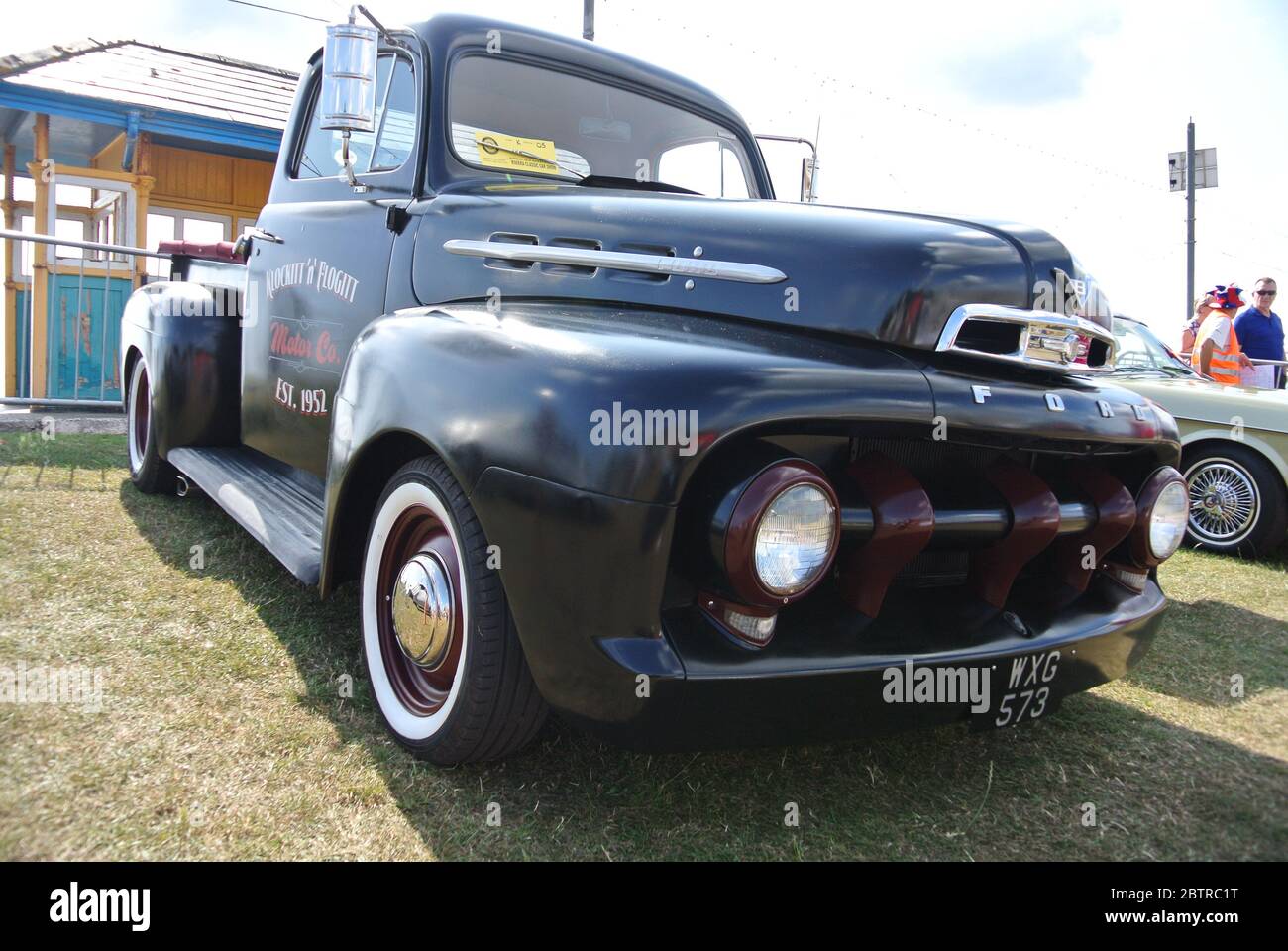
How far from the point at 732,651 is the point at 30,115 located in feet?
33.1

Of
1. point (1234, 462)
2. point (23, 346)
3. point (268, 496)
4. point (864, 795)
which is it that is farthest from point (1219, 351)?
point (23, 346)

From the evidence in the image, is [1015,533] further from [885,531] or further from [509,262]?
[509,262]

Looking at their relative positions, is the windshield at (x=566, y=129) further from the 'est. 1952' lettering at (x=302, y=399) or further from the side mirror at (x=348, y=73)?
the 'est. 1952' lettering at (x=302, y=399)

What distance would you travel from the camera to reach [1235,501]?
222 inches

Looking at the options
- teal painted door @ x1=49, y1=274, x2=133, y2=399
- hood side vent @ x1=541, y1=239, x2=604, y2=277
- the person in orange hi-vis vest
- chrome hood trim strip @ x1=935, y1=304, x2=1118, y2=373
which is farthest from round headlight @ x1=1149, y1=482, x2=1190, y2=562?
teal painted door @ x1=49, y1=274, x2=133, y2=399

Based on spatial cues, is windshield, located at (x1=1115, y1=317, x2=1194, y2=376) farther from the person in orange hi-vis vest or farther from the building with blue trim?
the building with blue trim

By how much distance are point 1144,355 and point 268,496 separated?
5695mm

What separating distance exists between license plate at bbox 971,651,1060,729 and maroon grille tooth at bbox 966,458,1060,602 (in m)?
0.15

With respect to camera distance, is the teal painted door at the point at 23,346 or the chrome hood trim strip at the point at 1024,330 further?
the teal painted door at the point at 23,346

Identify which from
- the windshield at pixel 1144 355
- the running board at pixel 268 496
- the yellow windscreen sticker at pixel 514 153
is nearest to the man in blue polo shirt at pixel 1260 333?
the windshield at pixel 1144 355

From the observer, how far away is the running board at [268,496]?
2855mm

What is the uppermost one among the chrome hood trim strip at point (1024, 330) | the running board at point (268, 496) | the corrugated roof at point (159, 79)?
the corrugated roof at point (159, 79)

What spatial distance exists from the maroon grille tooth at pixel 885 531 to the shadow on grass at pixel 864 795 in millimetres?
533
